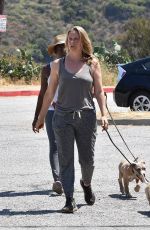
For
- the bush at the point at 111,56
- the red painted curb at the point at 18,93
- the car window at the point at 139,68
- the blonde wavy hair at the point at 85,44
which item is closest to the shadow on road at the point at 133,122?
the car window at the point at 139,68

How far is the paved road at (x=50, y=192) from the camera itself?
731 cm

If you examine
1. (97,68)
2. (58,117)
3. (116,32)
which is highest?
(97,68)

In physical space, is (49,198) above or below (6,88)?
above

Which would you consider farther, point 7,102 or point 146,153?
point 7,102

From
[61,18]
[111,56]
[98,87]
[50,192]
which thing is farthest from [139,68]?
[61,18]

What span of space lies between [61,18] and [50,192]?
97.7 m

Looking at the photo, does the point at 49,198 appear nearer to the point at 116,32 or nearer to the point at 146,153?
the point at 146,153

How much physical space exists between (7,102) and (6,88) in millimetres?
5743

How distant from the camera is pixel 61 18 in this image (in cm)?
10581

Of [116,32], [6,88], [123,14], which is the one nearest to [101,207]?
[6,88]

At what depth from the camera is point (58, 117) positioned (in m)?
7.63

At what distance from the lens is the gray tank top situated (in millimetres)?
7488

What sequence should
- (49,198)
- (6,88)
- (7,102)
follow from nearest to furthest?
(49,198) < (7,102) < (6,88)

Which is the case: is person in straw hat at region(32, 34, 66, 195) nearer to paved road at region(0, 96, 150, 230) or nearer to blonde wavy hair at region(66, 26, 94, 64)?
paved road at region(0, 96, 150, 230)
